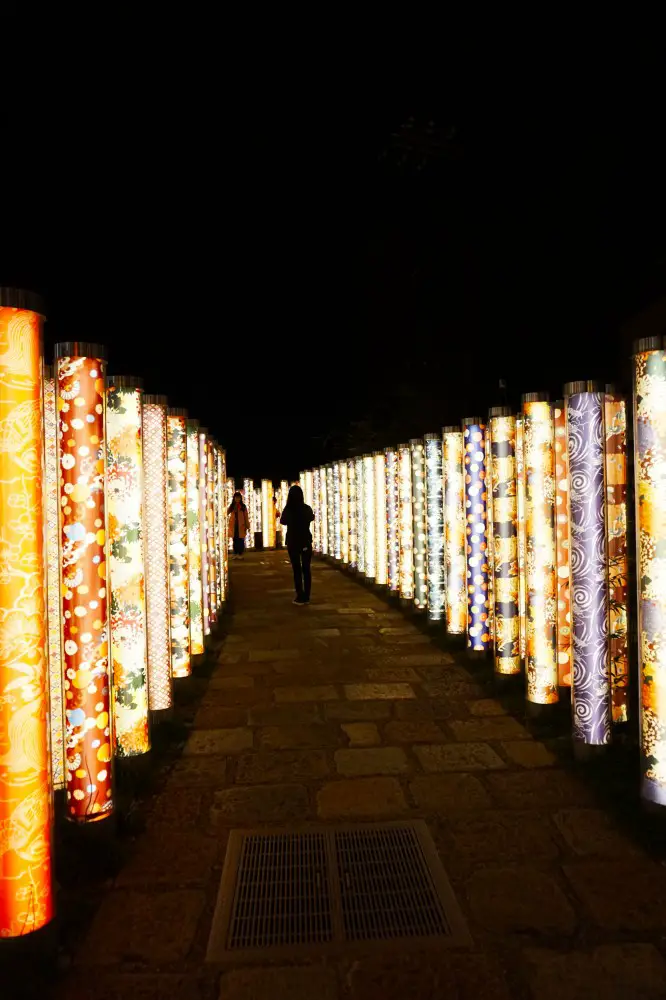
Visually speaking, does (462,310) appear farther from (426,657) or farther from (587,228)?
(426,657)

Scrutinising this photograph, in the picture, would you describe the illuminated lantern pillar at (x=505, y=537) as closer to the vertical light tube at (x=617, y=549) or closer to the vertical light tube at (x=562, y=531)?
the vertical light tube at (x=562, y=531)

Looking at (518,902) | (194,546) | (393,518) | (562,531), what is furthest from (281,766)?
(393,518)

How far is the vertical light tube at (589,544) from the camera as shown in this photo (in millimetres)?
4867

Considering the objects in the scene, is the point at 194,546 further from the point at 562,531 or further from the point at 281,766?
the point at 562,531

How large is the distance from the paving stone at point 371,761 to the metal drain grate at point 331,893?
80 cm

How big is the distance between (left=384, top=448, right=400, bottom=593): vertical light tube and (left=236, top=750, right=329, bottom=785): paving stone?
6.27 m

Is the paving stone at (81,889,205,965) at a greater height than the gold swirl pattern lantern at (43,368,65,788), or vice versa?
the gold swirl pattern lantern at (43,368,65,788)

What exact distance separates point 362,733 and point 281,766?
3.04 feet

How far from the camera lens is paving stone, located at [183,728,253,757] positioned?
5645mm

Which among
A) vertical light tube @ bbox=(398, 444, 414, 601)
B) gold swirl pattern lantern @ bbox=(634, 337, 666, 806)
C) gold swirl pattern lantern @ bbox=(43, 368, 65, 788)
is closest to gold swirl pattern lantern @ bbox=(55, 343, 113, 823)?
gold swirl pattern lantern @ bbox=(43, 368, 65, 788)

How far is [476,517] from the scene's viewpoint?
7.76 meters

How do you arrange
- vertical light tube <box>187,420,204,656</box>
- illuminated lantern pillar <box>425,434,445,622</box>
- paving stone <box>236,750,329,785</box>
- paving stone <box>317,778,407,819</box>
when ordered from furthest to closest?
illuminated lantern pillar <box>425,434,445,622</box>
vertical light tube <box>187,420,204,656</box>
paving stone <box>236,750,329,785</box>
paving stone <box>317,778,407,819</box>

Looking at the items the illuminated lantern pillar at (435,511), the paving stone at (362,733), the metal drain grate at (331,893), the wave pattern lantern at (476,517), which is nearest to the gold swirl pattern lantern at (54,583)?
the metal drain grate at (331,893)

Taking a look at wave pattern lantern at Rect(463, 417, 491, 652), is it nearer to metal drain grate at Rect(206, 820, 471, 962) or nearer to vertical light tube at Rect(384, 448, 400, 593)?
vertical light tube at Rect(384, 448, 400, 593)
